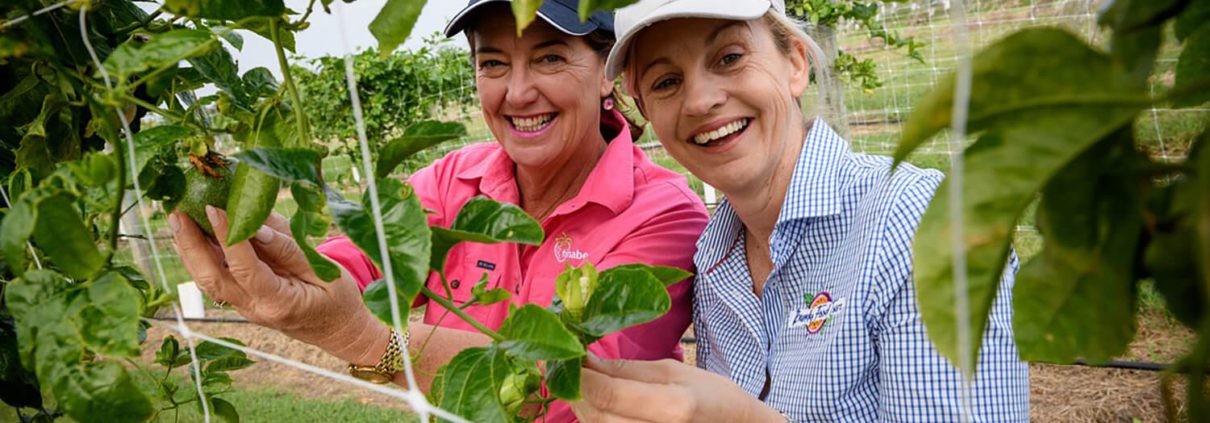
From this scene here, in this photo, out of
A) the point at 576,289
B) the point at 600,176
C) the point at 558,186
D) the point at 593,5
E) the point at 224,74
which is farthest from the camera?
the point at 558,186

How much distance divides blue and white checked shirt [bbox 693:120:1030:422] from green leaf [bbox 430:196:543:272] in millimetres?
631

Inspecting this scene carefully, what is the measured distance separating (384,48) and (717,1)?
698 millimetres

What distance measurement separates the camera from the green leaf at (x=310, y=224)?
590 mm

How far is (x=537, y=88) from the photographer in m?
1.54

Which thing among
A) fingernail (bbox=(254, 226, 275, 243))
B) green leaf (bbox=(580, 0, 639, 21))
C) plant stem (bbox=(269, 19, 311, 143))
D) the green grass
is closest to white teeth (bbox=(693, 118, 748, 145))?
fingernail (bbox=(254, 226, 275, 243))

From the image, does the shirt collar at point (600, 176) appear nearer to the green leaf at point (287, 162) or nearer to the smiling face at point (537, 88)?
the smiling face at point (537, 88)

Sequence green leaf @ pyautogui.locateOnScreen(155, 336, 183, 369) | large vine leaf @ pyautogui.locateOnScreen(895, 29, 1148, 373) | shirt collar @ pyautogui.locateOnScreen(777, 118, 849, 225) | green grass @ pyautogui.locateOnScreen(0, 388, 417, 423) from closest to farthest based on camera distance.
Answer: large vine leaf @ pyautogui.locateOnScreen(895, 29, 1148, 373) < green leaf @ pyautogui.locateOnScreen(155, 336, 183, 369) < shirt collar @ pyautogui.locateOnScreen(777, 118, 849, 225) < green grass @ pyautogui.locateOnScreen(0, 388, 417, 423)

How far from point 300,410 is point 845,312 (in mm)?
2768

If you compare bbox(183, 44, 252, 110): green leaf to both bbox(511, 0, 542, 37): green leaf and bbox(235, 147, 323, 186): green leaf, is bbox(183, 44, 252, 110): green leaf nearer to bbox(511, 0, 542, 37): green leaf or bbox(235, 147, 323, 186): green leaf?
bbox(235, 147, 323, 186): green leaf

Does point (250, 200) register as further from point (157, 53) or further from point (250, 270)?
point (250, 270)

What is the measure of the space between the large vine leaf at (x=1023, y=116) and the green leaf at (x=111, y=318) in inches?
18.8

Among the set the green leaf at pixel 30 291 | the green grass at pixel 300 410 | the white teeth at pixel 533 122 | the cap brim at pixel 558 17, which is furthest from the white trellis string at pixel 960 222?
the green grass at pixel 300 410

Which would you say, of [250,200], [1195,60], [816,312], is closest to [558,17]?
[816,312]

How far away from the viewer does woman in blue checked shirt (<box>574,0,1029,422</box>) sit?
109cm
